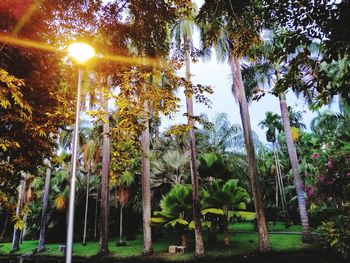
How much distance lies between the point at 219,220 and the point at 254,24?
1580 centimetres

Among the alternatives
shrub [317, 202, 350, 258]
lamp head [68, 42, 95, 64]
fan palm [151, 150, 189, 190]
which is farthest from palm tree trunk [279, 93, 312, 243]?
lamp head [68, 42, 95, 64]

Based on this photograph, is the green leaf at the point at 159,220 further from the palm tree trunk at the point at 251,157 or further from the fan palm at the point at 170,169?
the palm tree trunk at the point at 251,157

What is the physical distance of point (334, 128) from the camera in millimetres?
30547

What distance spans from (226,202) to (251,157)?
3725 millimetres

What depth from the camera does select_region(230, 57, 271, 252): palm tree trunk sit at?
14.9 m

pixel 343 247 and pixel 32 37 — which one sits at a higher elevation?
pixel 32 37

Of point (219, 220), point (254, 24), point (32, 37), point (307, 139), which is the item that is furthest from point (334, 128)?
point (32, 37)

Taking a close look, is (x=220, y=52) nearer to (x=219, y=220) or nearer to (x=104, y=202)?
(x=219, y=220)

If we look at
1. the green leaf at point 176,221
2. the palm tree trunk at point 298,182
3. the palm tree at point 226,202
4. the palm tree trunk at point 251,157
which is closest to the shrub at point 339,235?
the palm tree trunk at point 298,182

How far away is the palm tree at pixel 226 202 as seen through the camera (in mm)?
17609

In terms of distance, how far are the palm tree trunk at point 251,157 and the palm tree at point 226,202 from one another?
2.12 meters

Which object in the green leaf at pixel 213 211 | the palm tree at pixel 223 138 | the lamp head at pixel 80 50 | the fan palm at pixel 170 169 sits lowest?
the green leaf at pixel 213 211

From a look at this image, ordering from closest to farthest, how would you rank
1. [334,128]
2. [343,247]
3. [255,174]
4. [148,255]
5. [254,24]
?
[254,24]
[343,247]
[255,174]
[148,255]
[334,128]

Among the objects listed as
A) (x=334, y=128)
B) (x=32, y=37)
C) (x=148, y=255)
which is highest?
(x=334, y=128)
